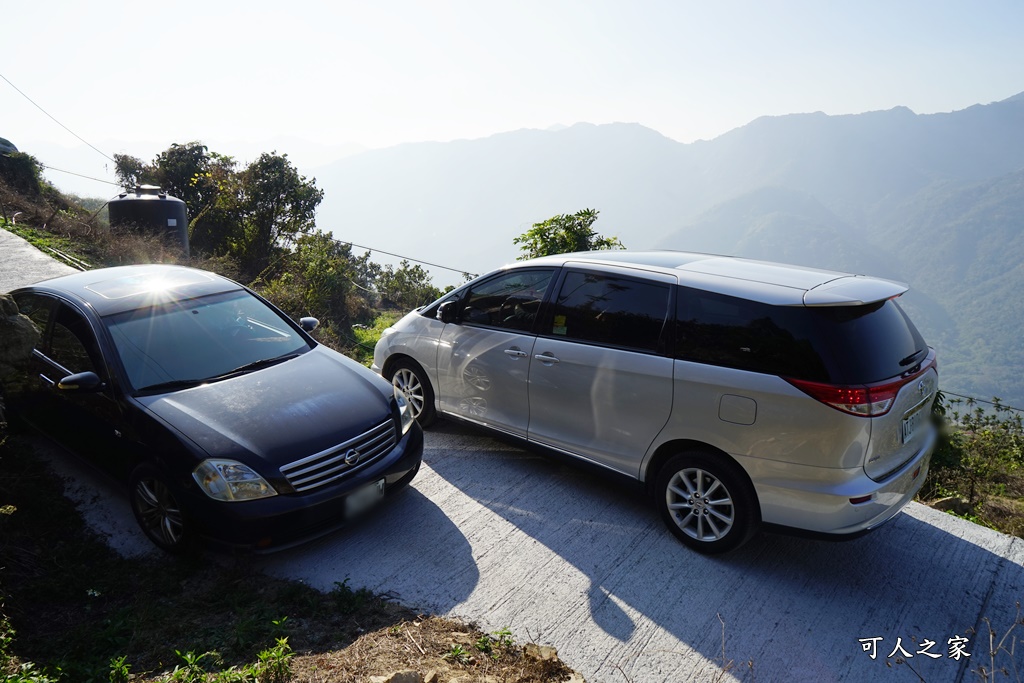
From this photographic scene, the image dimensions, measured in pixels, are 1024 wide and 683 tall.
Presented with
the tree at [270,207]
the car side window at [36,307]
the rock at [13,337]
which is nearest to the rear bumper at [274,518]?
the rock at [13,337]

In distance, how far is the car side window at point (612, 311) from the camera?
13.5 ft

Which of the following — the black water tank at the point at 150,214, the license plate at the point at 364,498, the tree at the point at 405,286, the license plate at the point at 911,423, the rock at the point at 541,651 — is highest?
the black water tank at the point at 150,214

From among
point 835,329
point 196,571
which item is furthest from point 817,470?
point 196,571

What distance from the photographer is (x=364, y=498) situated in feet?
13.0

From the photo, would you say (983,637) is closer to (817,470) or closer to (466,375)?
(817,470)

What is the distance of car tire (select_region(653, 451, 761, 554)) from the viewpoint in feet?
12.1

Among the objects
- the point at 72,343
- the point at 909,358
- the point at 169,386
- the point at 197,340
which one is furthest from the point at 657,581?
the point at 72,343

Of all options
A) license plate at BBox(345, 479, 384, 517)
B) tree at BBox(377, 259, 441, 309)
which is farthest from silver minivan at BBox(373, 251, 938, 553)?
tree at BBox(377, 259, 441, 309)

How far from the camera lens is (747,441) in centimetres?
361

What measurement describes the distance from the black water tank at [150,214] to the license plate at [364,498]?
33.9ft

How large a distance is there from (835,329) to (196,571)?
12.9ft

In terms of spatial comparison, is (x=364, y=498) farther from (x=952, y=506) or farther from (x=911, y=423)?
(x=952, y=506)

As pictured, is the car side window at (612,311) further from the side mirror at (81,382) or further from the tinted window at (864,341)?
the side mirror at (81,382)

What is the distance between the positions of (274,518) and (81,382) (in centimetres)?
158
